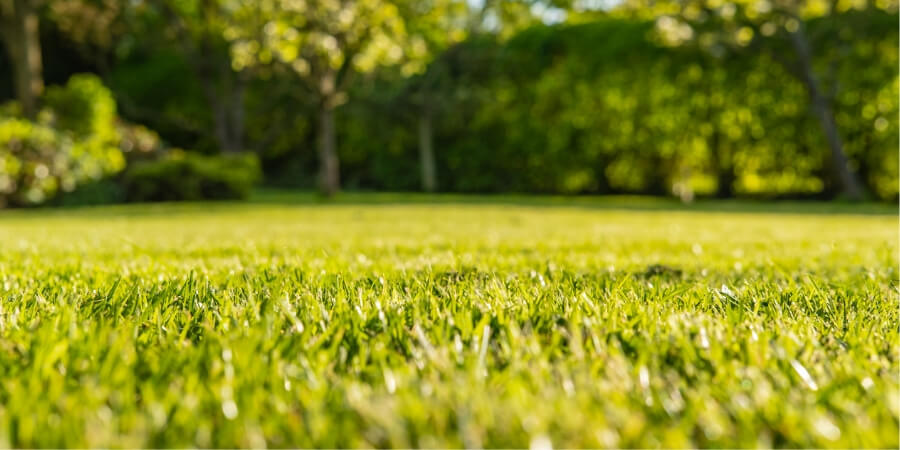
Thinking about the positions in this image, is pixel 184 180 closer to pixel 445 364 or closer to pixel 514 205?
pixel 514 205

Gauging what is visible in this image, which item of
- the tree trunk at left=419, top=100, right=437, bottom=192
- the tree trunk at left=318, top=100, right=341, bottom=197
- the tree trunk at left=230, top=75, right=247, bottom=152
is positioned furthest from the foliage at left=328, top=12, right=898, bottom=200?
the tree trunk at left=318, top=100, right=341, bottom=197

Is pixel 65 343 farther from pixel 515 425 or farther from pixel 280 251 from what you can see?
pixel 280 251

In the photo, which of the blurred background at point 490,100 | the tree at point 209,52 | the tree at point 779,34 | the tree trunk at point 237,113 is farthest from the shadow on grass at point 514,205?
the tree at point 209,52

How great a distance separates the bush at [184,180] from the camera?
1404 cm

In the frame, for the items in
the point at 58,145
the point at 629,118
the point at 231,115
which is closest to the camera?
the point at 58,145

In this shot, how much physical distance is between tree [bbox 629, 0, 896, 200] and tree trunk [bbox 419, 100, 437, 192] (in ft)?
22.1

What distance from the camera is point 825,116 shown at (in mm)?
14469

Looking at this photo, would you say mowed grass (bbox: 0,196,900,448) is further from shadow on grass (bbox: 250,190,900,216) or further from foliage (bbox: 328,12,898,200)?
foliage (bbox: 328,12,898,200)

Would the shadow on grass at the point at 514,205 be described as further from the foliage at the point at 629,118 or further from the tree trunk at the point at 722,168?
the tree trunk at the point at 722,168

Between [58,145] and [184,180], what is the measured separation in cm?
A: 247

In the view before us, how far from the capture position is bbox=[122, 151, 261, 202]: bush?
1404 cm

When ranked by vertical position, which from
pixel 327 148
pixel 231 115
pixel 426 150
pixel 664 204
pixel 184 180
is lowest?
pixel 664 204

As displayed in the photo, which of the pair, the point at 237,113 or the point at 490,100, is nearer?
the point at 237,113

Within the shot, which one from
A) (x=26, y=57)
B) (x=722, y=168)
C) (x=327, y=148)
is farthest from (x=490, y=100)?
(x=26, y=57)
